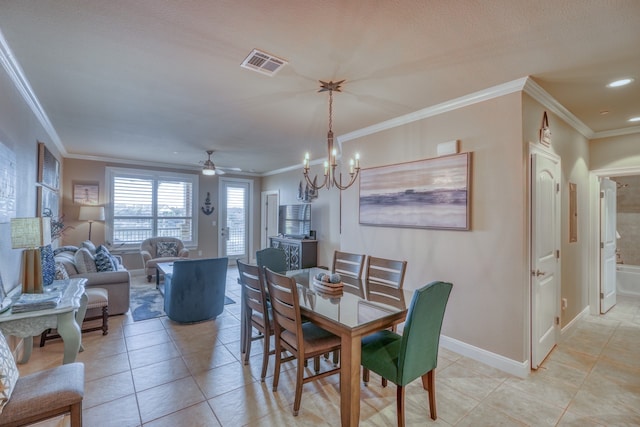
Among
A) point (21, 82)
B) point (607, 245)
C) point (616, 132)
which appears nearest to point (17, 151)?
point (21, 82)

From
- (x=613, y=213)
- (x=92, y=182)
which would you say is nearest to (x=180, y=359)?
(x=92, y=182)

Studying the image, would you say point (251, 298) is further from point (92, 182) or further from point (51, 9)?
point (92, 182)

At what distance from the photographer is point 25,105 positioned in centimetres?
303

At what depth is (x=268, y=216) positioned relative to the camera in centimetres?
830

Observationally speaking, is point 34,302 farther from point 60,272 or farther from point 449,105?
point 449,105

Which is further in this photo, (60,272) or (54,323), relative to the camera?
(60,272)

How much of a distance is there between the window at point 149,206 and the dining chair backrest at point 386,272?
580 cm

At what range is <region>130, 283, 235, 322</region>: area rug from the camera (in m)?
4.14

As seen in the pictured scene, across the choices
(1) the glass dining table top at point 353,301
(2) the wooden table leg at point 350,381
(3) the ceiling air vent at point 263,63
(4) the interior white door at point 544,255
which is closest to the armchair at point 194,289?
(1) the glass dining table top at point 353,301

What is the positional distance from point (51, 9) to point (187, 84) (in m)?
1.06

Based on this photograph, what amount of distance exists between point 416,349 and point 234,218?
23.0 ft

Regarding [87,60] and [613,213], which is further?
[613,213]

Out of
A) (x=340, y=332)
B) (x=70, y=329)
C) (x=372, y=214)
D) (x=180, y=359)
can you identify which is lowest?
(x=180, y=359)

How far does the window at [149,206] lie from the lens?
260 inches
